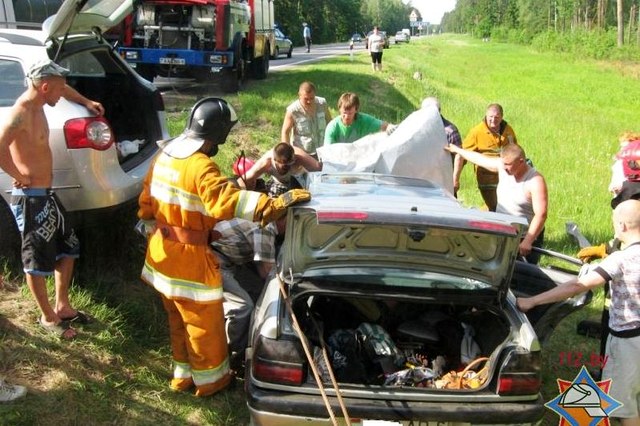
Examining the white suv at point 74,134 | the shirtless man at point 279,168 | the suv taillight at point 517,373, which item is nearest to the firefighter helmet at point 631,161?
the shirtless man at point 279,168

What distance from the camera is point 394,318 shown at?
3750 millimetres

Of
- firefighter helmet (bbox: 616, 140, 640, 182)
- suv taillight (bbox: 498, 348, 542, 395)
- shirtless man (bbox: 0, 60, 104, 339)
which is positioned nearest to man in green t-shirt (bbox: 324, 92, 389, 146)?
firefighter helmet (bbox: 616, 140, 640, 182)

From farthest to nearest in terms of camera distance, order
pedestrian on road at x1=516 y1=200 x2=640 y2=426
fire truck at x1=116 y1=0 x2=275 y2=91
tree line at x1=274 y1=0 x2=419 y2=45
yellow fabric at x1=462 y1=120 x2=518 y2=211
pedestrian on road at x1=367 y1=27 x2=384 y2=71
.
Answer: tree line at x1=274 y1=0 x2=419 y2=45
pedestrian on road at x1=367 y1=27 x2=384 y2=71
fire truck at x1=116 y1=0 x2=275 y2=91
yellow fabric at x1=462 y1=120 x2=518 y2=211
pedestrian on road at x1=516 y1=200 x2=640 y2=426

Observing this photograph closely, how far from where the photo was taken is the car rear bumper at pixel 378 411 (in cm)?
293

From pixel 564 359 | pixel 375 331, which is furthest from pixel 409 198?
pixel 564 359

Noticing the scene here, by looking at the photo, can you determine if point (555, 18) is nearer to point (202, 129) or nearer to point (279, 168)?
point (279, 168)

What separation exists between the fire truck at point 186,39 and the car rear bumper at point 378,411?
32.9 ft

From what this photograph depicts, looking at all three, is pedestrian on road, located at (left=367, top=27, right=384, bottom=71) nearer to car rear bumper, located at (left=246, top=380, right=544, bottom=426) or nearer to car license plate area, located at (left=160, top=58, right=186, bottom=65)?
car license plate area, located at (left=160, top=58, right=186, bottom=65)

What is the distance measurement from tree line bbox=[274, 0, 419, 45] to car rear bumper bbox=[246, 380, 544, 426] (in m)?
45.5

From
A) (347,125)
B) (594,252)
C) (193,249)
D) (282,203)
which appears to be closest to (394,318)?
(282,203)

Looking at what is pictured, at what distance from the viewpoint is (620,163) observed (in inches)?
203

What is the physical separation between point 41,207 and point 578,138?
12.8 m

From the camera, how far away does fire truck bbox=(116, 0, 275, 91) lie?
40.0 feet

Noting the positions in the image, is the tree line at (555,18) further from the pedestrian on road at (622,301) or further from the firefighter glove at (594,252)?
the pedestrian on road at (622,301)
